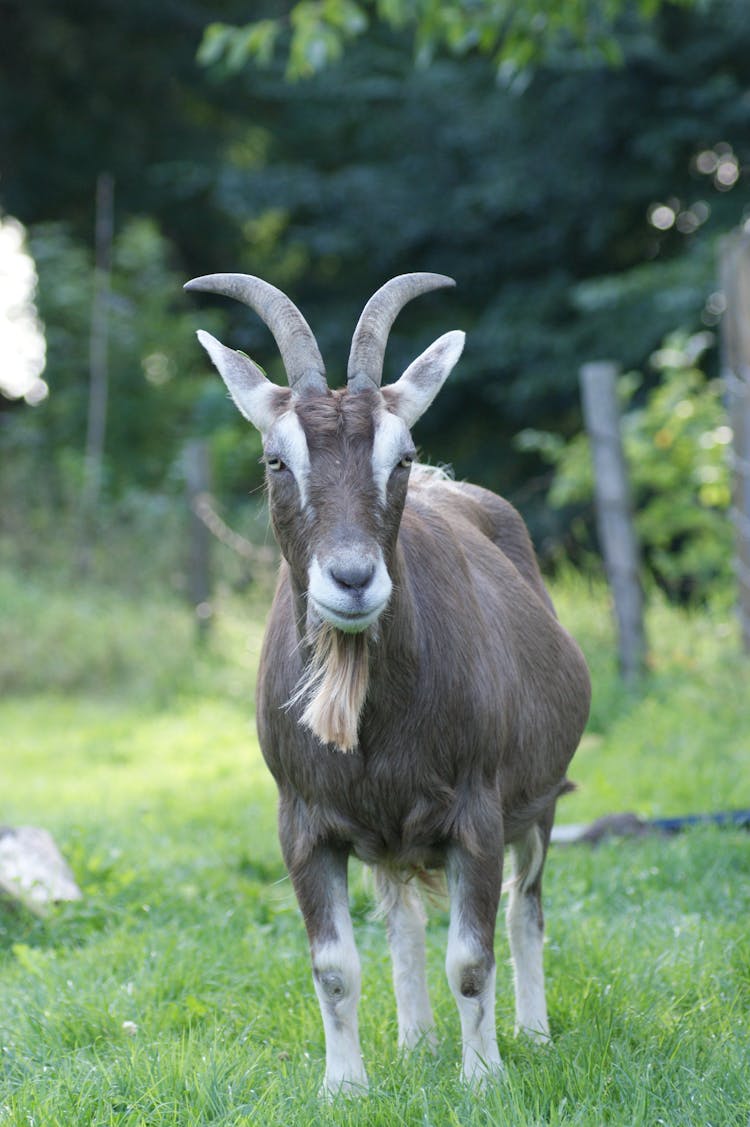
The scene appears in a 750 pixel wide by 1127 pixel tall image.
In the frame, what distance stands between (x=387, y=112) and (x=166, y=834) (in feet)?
46.6

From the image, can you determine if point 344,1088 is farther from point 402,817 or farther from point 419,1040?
point 402,817

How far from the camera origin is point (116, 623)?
1178cm

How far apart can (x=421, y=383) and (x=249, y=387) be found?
1.46ft

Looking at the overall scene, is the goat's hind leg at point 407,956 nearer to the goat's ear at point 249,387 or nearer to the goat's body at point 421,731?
the goat's body at point 421,731

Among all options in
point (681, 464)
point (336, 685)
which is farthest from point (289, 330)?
point (681, 464)

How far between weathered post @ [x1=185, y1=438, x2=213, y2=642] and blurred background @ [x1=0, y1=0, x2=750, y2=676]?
0.24 ft

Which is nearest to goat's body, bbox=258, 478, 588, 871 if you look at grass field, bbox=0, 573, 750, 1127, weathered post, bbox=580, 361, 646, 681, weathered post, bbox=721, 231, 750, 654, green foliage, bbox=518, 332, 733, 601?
grass field, bbox=0, 573, 750, 1127

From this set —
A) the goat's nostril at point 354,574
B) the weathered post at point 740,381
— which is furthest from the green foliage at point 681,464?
the goat's nostril at point 354,574

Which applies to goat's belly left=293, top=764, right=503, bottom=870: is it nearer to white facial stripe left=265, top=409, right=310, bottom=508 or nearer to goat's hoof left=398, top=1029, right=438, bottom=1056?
goat's hoof left=398, top=1029, right=438, bottom=1056

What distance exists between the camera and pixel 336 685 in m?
3.35

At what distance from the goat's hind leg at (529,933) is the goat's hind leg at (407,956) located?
280 millimetres

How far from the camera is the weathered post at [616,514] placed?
332 inches

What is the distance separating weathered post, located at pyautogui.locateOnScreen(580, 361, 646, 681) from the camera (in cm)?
842

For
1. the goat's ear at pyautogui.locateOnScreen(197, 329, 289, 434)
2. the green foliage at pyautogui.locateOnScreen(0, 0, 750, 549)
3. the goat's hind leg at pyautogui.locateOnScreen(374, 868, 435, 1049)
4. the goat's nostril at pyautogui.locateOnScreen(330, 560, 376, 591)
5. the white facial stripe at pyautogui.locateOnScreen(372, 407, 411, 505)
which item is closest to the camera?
the goat's nostril at pyautogui.locateOnScreen(330, 560, 376, 591)
